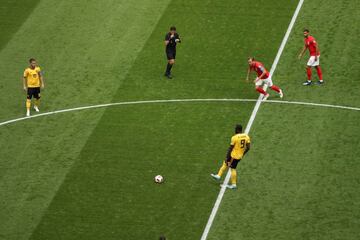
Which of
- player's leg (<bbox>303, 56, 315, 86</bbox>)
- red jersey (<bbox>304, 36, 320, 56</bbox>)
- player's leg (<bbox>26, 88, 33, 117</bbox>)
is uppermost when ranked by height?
red jersey (<bbox>304, 36, 320, 56</bbox>)

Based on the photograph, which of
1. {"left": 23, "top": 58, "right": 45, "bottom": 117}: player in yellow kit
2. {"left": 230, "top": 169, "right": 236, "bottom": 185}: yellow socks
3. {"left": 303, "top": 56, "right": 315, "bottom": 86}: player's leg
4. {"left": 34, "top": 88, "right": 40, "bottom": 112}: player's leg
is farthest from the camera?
{"left": 303, "top": 56, "right": 315, "bottom": 86}: player's leg

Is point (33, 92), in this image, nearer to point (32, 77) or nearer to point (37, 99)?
point (37, 99)

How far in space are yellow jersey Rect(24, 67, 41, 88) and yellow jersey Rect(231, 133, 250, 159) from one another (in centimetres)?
761

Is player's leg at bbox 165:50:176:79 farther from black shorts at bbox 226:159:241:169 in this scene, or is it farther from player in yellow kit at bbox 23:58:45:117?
black shorts at bbox 226:159:241:169

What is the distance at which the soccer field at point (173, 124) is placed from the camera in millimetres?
22406

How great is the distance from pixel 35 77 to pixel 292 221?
9941mm

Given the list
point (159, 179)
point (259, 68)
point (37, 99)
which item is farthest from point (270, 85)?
point (37, 99)

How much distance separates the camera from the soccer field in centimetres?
2241

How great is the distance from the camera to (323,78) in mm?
28391

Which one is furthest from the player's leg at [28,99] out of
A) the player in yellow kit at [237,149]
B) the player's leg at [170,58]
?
the player in yellow kit at [237,149]

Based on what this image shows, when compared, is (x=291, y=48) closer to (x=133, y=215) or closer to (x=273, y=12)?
(x=273, y=12)

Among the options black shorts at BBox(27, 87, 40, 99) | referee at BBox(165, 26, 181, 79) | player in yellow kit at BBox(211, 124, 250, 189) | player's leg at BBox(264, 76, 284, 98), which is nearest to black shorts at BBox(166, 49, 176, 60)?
referee at BBox(165, 26, 181, 79)

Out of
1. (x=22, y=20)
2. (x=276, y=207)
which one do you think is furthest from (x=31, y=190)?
(x=22, y=20)

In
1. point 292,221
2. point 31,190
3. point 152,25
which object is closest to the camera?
point 292,221
